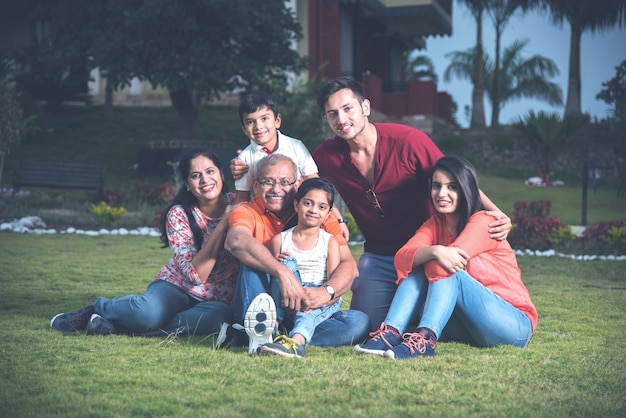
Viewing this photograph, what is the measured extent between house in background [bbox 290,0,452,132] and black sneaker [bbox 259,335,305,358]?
51.9 ft

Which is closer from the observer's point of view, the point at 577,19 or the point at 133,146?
the point at 133,146

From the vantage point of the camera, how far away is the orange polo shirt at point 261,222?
4938 mm

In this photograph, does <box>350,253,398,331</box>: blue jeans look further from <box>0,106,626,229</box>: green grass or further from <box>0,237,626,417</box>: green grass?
<box>0,106,626,229</box>: green grass

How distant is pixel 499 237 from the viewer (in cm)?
471

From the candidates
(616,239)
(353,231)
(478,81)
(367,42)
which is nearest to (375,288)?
(353,231)

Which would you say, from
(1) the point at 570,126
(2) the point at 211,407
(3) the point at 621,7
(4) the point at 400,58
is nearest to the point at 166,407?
(2) the point at 211,407

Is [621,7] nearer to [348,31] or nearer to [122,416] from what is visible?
[348,31]

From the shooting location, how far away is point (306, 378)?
391 centimetres

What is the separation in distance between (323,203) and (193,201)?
1.02 metres

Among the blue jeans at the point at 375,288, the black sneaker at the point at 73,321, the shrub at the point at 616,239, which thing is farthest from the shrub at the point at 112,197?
the blue jeans at the point at 375,288

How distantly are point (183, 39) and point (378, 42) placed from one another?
34.3 ft

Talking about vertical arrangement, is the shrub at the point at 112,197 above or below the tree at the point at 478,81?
below

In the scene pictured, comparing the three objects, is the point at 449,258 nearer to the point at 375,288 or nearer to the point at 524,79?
the point at 375,288

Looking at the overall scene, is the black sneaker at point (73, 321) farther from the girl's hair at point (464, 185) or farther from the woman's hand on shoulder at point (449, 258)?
the girl's hair at point (464, 185)
